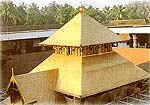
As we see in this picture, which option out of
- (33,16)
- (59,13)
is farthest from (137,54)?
(33,16)

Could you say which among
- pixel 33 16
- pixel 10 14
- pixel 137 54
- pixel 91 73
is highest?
pixel 33 16

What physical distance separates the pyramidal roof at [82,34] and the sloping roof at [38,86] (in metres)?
0.62

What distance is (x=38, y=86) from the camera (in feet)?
15.5

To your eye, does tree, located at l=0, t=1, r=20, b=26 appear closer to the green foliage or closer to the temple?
the green foliage

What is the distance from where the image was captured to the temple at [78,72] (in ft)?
15.2

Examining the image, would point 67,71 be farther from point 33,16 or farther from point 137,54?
point 33,16

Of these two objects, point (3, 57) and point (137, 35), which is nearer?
point (3, 57)

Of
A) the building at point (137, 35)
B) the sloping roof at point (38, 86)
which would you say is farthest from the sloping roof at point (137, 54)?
the sloping roof at point (38, 86)

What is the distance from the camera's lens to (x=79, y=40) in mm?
5051

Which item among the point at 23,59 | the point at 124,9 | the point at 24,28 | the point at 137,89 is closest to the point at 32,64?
the point at 23,59

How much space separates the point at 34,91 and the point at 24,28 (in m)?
6.78

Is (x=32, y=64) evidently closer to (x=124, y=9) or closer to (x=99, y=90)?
(x=99, y=90)

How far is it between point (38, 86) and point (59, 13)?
12200 millimetres

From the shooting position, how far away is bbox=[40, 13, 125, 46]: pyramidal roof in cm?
511
